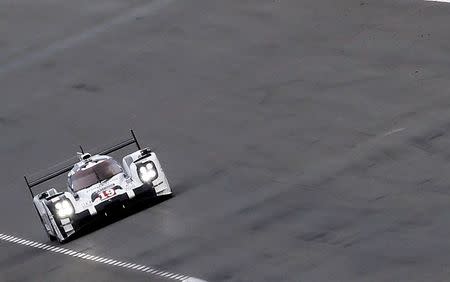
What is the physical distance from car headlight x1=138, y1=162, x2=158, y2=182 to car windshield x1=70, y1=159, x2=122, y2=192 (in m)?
1.30

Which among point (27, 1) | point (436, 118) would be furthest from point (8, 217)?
point (27, 1)

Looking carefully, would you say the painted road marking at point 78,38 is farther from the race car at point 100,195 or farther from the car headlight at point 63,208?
the car headlight at point 63,208

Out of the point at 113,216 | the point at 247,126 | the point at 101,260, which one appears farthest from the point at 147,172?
the point at 247,126

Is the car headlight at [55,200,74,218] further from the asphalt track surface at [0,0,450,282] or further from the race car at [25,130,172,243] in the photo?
the asphalt track surface at [0,0,450,282]

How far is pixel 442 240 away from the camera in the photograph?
42062mm

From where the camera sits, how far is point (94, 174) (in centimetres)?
4912

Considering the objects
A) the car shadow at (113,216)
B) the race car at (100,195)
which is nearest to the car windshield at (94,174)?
the race car at (100,195)

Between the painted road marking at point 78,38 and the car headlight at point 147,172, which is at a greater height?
the painted road marking at point 78,38

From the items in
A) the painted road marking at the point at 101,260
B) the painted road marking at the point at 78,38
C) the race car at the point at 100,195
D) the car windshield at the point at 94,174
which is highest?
the painted road marking at the point at 78,38

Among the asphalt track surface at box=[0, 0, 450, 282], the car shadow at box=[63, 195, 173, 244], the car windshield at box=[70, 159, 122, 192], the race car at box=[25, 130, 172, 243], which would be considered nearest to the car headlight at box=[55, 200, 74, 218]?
the race car at box=[25, 130, 172, 243]

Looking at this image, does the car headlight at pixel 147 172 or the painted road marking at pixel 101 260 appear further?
the car headlight at pixel 147 172

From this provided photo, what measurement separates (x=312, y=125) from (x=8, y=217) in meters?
10.4

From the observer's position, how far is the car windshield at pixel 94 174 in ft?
160

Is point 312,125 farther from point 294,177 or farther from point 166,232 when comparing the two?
point 166,232
